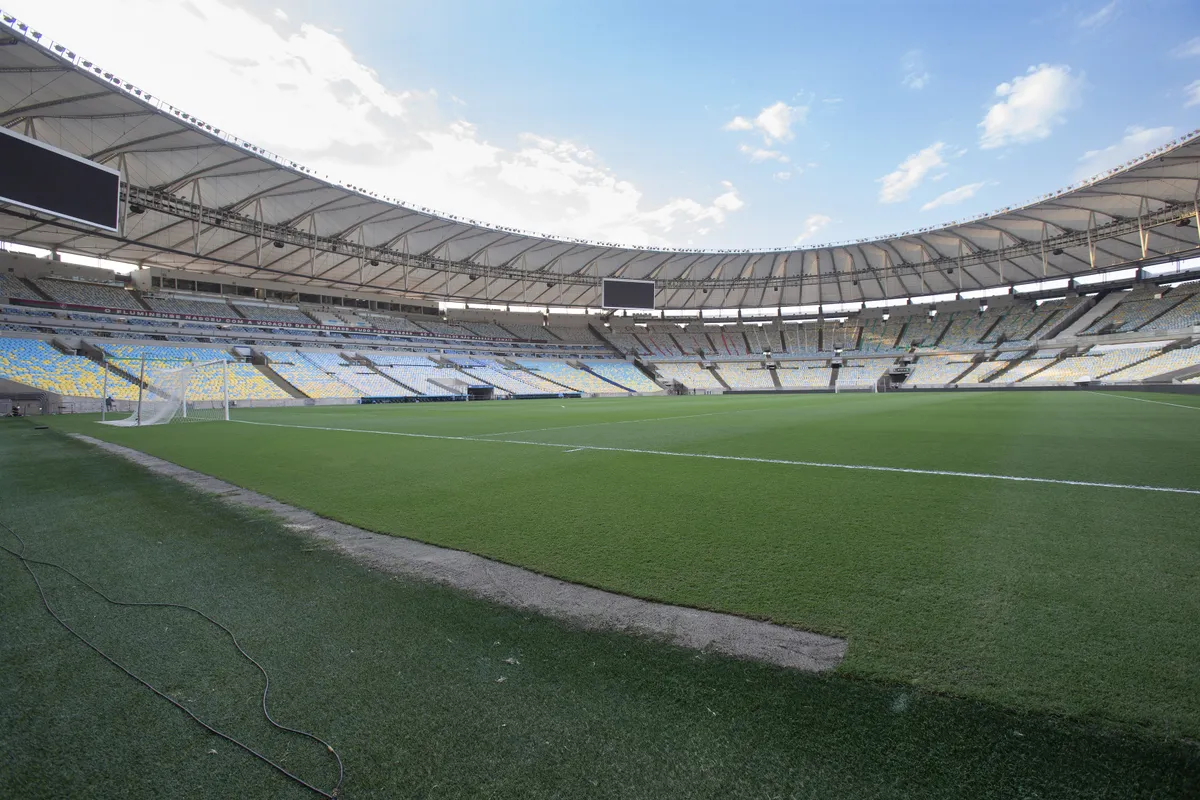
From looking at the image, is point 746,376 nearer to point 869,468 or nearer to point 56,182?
point 869,468

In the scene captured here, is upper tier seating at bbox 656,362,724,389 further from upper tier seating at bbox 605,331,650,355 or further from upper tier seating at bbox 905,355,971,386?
upper tier seating at bbox 905,355,971,386

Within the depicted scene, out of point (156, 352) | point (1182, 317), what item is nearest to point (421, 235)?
point (156, 352)

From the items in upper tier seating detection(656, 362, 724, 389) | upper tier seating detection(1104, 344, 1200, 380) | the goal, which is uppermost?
upper tier seating detection(1104, 344, 1200, 380)

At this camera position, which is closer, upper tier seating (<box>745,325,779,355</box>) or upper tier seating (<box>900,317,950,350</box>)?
upper tier seating (<box>900,317,950,350</box>)

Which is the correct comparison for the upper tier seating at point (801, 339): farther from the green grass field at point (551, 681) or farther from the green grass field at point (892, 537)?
the green grass field at point (551, 681)

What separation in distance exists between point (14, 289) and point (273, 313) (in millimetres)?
14172

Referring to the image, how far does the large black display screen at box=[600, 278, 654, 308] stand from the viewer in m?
47.9

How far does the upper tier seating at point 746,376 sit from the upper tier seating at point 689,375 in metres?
1.55

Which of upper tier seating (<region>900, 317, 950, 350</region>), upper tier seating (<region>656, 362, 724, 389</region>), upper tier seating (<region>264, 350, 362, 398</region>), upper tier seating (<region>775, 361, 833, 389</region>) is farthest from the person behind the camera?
upper tier seating (<region>656, 362, 724, 389</region>)

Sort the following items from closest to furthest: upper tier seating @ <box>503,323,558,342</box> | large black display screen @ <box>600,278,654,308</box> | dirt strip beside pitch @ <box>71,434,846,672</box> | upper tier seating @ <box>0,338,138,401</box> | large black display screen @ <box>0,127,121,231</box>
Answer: dirt strip beside pitch @ <box>71,434,846,672</box> < large black display screen @ <box>0,127,121,231</box> < upper tier seating @ <box>0,338,138,401</box> < large black display screen @ <box>600,278,654,308</box> < upper tier seating @ <box>503,323,558,342</box>

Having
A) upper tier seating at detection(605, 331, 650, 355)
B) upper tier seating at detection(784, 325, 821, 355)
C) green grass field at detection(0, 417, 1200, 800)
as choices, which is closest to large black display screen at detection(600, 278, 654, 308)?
upper tier seating at detection(605, 331, 650, 355)

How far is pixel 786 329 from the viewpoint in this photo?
201 ft

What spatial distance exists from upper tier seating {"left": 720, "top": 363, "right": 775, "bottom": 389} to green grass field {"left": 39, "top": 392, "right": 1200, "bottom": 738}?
4662 centimetres

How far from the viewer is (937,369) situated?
48688 millimetres
